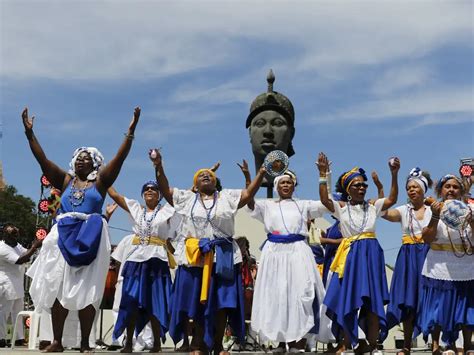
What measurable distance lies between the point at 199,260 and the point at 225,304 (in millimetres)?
533

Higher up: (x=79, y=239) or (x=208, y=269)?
(x=79, y=239)

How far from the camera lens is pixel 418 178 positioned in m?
7.34

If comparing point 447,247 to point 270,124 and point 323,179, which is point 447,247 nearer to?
point 323,179

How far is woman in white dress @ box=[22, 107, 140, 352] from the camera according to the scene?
651 cm

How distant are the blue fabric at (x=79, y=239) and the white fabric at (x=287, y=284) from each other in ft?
6.11

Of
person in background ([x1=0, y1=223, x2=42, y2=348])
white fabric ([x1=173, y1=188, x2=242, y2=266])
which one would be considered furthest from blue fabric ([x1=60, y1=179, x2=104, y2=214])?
person in background ([x1=0, y1=223, x2=42, y2=348])

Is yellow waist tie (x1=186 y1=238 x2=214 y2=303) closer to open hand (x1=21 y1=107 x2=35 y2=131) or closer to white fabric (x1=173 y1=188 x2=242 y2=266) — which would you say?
white fabric (x1=173 y1=188 x2=242 y2=266)

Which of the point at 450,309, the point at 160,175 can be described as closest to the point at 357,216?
the point at 450,309

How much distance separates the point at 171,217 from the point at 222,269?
1.44 meters

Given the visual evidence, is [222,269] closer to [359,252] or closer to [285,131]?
[359,252]

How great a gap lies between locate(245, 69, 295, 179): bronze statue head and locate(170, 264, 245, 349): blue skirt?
42.5 feet

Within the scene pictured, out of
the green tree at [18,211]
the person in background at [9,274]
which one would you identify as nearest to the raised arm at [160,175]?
the person in background at [9,274]

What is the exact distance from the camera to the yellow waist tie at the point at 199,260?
21.8 feet

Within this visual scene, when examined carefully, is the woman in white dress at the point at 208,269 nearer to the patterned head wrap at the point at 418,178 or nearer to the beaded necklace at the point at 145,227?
the beaded necklace at the point at 145,227
